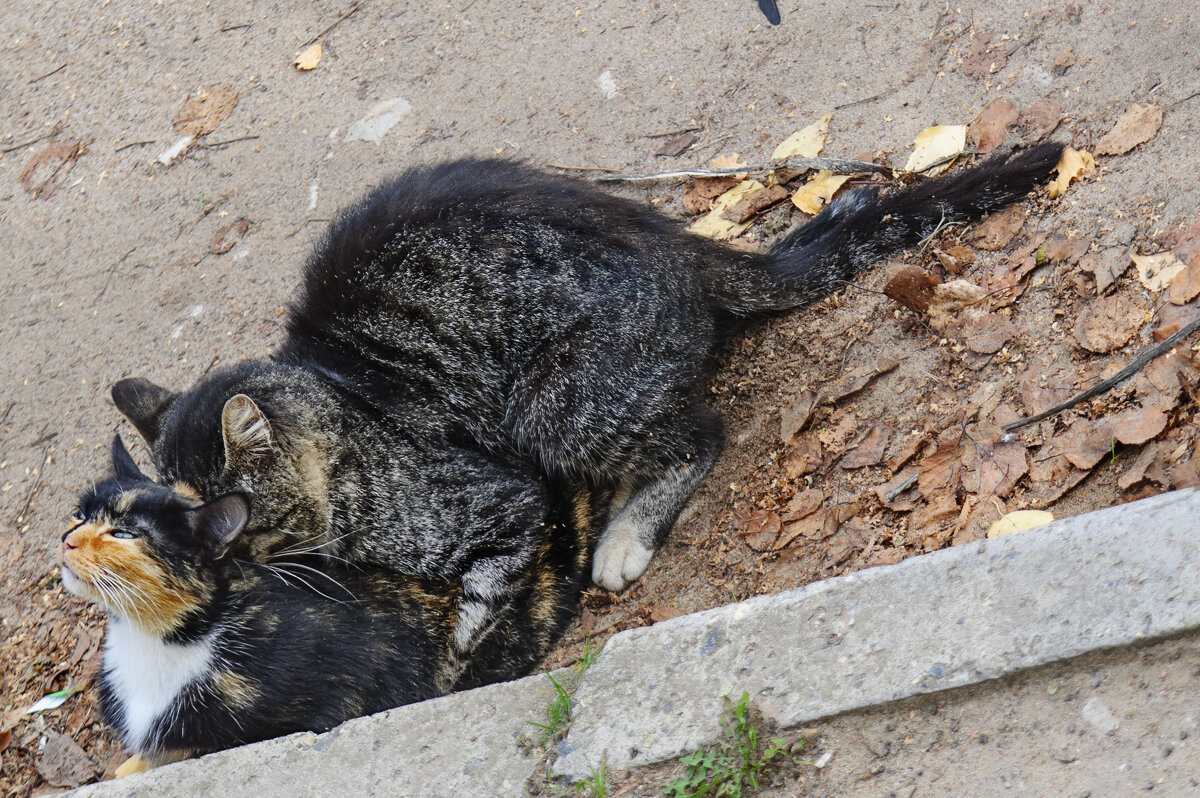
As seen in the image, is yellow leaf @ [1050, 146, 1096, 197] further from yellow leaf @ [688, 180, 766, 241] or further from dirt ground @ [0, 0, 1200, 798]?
yellow leaf @ [688, 180, 766, 241]

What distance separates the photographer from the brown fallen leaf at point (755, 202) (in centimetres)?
496

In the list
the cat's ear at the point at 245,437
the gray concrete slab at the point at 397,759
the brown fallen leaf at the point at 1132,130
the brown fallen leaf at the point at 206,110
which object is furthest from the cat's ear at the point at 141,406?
the brown fallen leaf at the point at 1132,130

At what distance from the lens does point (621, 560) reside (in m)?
4.17

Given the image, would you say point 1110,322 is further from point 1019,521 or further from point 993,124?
point 993,124

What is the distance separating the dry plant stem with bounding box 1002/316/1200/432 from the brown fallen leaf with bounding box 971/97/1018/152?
4.55ft

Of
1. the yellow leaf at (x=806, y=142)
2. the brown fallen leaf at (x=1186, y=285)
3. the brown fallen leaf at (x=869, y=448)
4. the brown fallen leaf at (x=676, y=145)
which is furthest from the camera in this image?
the brown fallen leaf at (x=676, y=145)

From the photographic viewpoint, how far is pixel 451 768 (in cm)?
266

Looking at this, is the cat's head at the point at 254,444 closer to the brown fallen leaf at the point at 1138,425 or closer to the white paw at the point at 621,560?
the white paw at the point at 621,560

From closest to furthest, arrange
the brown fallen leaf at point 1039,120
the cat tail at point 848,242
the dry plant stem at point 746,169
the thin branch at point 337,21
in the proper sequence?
1. the cat tail at point 848,242
2. the brown fallen leaf at point 1039,120
3. the dry plant stem at point 746,169
4. the thin branch at point 337,21

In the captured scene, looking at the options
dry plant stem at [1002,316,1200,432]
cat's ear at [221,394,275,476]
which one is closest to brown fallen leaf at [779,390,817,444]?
dry plant stem at [1002,316,1200,432]

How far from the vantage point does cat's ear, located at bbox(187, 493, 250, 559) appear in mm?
3371

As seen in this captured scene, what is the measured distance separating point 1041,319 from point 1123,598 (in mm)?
1715

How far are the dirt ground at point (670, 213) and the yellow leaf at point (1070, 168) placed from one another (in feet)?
0.19

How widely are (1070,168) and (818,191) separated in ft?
3.62
